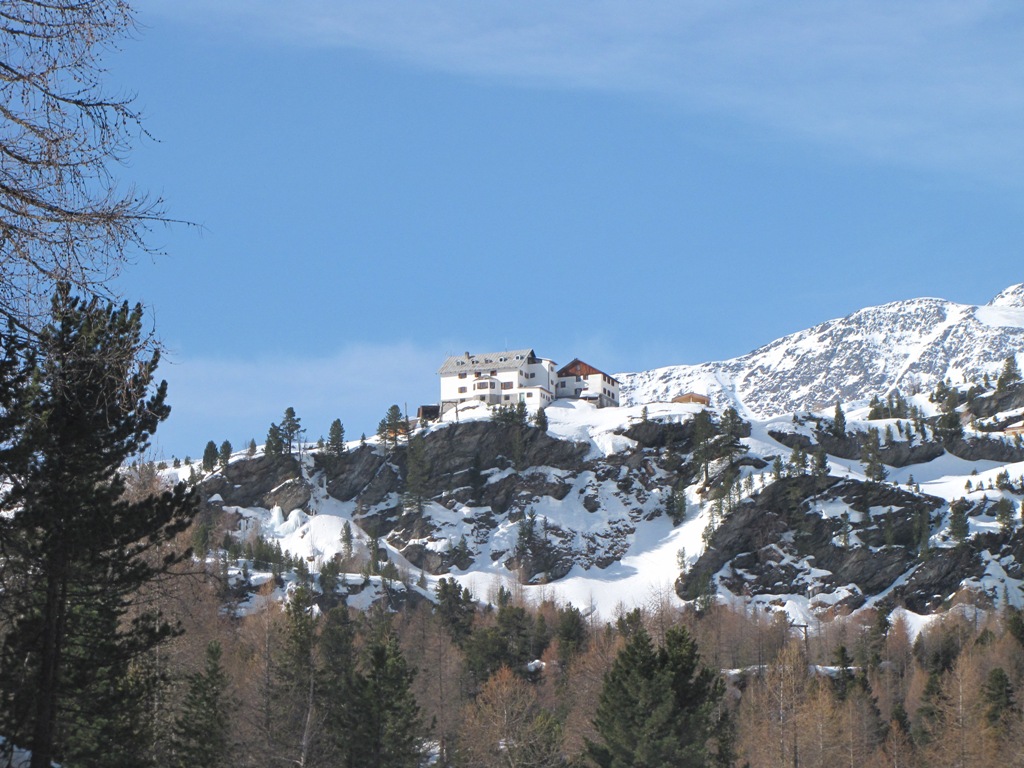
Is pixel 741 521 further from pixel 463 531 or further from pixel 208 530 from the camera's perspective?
pixel 208 530

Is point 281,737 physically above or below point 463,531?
below

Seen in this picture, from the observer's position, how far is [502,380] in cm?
18625

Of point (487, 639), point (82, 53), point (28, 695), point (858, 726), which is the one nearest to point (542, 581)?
point (487, 639)

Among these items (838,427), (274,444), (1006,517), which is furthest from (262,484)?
(1006,517)

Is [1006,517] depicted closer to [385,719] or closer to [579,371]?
→ [579,371]

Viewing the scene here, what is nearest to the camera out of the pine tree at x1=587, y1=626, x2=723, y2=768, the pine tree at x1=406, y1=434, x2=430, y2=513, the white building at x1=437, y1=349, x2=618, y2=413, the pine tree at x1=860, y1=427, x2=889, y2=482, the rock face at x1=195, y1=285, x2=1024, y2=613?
the pine tree at x1=587, y1=626, x2=723, y2=768

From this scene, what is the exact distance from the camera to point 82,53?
982cm

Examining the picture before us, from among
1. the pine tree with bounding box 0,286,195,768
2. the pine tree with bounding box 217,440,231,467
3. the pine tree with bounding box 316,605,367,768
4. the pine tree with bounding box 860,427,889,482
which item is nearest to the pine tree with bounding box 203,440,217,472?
the pine tree with bounding box 217,440,231,467

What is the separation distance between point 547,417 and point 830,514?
143ft

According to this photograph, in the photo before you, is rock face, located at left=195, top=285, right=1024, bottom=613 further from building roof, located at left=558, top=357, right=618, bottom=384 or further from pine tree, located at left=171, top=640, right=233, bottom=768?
pine tree, located at left=171, top=640, right=233, bottom=768

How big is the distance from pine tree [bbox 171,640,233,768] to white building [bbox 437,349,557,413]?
472 ft

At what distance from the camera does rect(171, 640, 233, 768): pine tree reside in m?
35.3

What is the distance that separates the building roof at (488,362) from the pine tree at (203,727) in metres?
146

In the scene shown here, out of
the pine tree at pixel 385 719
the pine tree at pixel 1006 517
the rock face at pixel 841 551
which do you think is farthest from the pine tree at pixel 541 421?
the pine tree at pixel 385 719
